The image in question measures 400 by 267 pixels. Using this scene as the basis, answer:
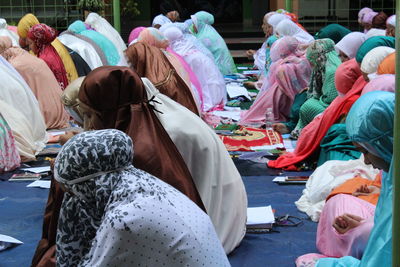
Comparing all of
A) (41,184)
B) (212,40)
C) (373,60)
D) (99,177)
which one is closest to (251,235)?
(373,60)

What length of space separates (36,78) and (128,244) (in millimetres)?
5526


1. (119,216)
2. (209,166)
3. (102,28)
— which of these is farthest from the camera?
(102,28)

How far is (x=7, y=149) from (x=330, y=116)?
240cm

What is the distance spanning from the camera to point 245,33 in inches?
639

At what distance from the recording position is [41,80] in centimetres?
738

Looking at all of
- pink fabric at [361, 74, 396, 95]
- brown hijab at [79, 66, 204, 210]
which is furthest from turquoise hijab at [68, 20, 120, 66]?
brown hijab at [79, 66, 204, 210]

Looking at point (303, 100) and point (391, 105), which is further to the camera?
point (303, 100)

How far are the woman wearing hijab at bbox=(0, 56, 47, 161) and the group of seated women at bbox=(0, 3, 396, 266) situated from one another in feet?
0.04

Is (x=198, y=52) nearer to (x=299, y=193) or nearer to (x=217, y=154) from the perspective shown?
(x=299, y=193)

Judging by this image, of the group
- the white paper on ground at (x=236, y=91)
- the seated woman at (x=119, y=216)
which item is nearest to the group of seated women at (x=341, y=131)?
the seated woman at (x=119, y=216)

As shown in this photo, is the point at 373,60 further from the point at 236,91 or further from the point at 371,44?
the point at 236,91

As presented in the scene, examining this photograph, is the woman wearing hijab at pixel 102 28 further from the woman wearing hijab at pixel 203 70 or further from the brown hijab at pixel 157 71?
the brown hijab at pixel 157 71

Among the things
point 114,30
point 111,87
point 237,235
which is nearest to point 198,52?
point 114,30

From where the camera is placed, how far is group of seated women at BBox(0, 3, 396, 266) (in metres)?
2.13
